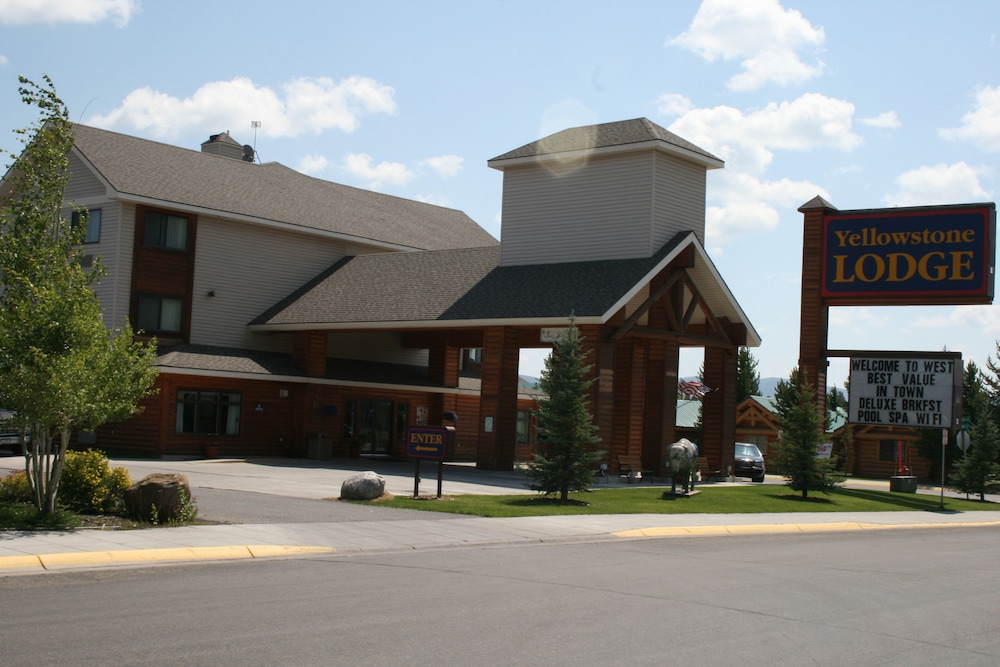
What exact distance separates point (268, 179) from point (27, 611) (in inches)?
1361

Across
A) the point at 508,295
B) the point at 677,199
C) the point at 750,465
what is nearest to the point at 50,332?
the point at 508,295

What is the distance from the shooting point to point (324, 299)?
37.4 m

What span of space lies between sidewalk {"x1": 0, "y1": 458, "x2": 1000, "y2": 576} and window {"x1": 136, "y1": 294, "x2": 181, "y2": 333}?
5.49m

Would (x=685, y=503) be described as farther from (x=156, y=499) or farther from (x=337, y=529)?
(x=156, y=499)

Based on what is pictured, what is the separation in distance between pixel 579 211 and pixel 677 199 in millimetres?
3113

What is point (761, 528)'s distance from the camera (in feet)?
70.8

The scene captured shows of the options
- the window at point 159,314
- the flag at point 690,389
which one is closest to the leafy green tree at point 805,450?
the flag at point 690,389

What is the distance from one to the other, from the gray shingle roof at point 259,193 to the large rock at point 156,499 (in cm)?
2040

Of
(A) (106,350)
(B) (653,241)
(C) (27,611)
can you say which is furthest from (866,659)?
(B) (653,241)

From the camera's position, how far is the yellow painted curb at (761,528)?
1911 centimetres

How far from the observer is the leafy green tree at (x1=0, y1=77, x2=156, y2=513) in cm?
1476

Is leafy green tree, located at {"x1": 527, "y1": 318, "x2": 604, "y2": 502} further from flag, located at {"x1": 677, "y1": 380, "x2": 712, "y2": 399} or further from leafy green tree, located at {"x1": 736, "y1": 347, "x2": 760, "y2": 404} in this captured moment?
leafy green tree, located at {"x1": 736, "y1": 347, "x2": 760, "y2": 404}

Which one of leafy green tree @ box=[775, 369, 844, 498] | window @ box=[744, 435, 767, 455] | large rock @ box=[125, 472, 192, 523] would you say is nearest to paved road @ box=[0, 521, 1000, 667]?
large rock @ box=[125, 472, 192, 523]

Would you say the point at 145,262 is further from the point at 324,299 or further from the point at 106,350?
the point at 106,350
